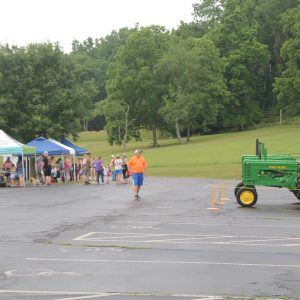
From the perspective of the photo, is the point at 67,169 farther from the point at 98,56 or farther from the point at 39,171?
the point at 98,56

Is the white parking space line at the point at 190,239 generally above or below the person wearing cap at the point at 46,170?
below

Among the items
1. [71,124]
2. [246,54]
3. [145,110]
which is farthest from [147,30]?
[71,124]

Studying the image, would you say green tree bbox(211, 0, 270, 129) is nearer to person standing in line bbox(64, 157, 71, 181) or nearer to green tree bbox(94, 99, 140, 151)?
green tree bbox(94, 99, 140, 151)

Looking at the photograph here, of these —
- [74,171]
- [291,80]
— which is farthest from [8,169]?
[291,80]

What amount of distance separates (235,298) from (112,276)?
2.12 m

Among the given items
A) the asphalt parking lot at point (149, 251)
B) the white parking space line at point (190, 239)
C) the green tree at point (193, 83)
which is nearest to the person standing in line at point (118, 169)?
the asphalt parking lot at point (149, 251)

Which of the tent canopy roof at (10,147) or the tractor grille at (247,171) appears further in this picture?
the tent canopy roof at (10,147)

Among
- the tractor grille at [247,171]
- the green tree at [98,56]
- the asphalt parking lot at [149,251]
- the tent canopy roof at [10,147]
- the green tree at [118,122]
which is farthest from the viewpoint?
the green tree at [98,56]

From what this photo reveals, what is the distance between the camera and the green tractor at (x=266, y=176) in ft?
64.9

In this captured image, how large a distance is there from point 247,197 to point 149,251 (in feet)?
30.1

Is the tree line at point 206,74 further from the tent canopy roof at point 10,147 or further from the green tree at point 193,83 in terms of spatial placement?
the tent canopy roof at point 10,147

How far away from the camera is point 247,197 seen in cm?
1978

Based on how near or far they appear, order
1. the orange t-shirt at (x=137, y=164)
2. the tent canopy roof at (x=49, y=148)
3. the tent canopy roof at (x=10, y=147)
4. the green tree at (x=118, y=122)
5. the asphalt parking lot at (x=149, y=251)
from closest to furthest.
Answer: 1. the asphalt parking lot at (x=149, y=251)
2. the orange t-shirt at (x=137, y=164)
3. the tent canopy roof at (x=10, y=147)
4. the tent canopy roof at (x=49, y=148)
5. the green tree at (x=118, y=122)

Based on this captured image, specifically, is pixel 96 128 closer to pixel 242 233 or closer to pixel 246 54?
pixel 246 54
